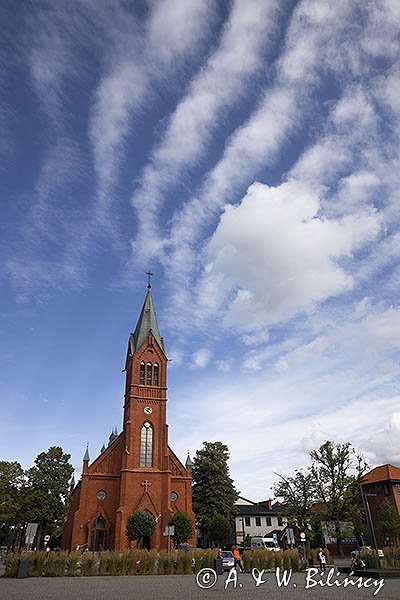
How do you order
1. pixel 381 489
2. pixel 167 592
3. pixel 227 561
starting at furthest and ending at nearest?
pixel 381 489 → pixel 227 561 → pixel 167 592

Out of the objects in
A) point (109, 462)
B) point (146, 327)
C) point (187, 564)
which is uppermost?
point (146, 327)

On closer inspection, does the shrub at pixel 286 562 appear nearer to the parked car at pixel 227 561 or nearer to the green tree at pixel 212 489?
the parked car at pixel 227 561

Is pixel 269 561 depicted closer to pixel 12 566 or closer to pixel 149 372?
pixel 12 566

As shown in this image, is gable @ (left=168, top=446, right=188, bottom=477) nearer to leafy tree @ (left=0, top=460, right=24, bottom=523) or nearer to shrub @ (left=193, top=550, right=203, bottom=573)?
leafy tree @ (left=0, top=460, right=24, bottom=523)

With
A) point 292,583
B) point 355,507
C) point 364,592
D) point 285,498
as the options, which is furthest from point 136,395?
point 364,592

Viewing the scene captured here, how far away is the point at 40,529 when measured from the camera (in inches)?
1939

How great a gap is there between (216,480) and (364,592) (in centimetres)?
3967

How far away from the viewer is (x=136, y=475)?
159ft

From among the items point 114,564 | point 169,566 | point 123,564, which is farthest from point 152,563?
point 114,564

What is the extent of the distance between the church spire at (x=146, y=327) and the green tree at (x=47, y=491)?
49.1ft

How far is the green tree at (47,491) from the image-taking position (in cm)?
4900

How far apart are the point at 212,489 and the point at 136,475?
11370 millimetres

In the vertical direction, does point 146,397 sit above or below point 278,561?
above

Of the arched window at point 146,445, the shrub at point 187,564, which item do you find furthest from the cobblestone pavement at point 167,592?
the arched window at point 146,445
